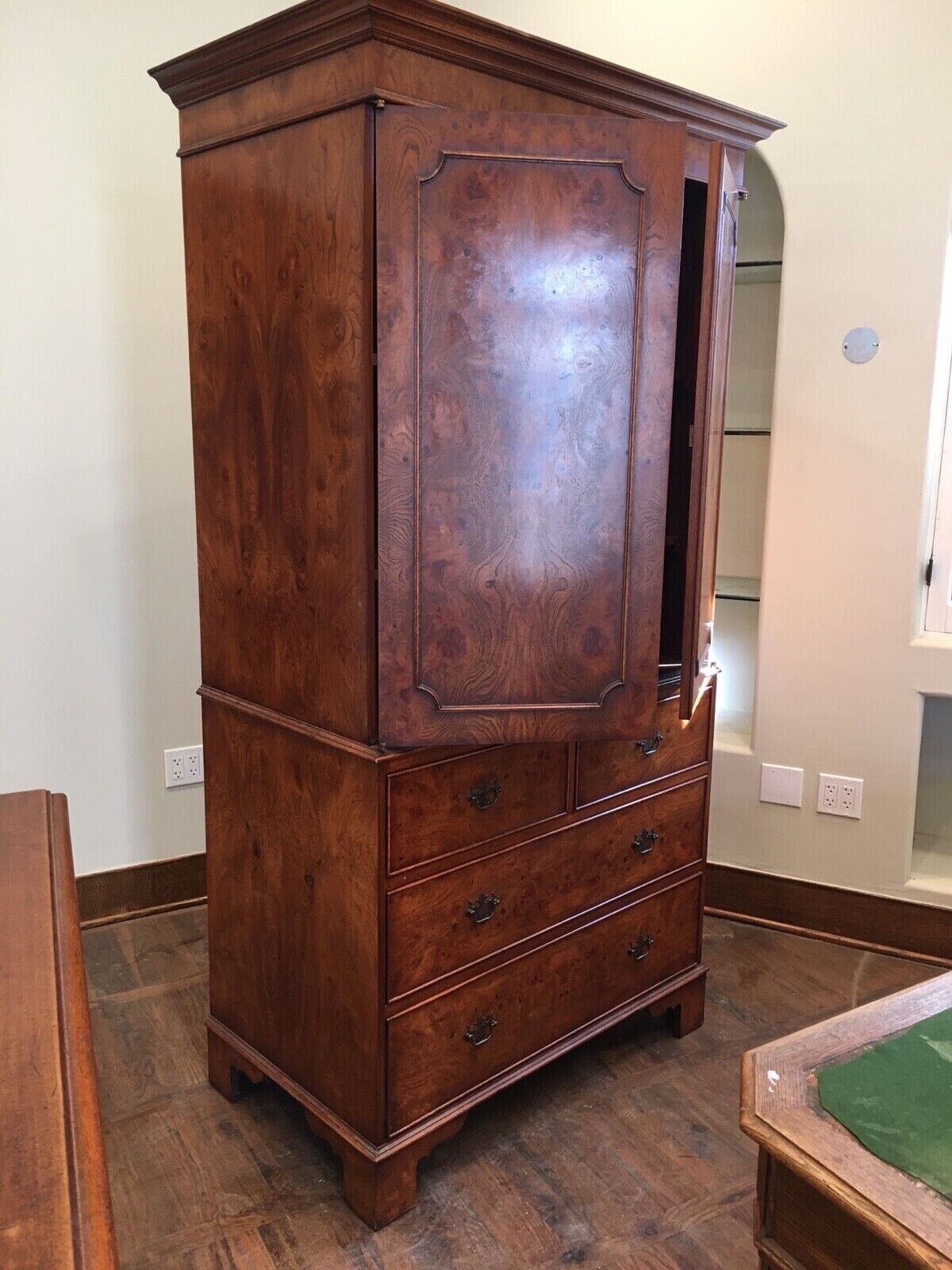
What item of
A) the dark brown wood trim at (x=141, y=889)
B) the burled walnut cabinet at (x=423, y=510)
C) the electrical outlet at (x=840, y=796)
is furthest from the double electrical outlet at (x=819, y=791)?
the dark brown wood trim at (x=141, y=889)

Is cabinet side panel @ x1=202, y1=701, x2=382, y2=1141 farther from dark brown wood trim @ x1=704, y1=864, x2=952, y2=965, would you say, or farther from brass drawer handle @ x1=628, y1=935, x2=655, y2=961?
dark brown wood trim @ x1=704, y1=864, x2=952, y2=965

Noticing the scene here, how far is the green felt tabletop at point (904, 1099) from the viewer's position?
99cm

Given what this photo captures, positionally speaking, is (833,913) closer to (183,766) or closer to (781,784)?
(781,784)

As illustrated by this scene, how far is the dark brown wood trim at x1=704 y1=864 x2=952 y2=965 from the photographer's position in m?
2.66

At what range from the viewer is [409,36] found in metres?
1.48

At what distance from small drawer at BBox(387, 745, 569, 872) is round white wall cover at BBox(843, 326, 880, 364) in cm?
136

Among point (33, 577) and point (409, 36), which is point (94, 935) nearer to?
point (33, 577)

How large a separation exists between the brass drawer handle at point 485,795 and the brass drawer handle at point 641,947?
0.60 meters

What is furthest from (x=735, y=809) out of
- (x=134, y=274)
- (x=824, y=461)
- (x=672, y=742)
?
(x=134, y=274)

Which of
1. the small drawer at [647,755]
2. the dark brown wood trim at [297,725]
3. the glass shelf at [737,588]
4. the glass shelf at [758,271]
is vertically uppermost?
the glass shelf at [758,271]

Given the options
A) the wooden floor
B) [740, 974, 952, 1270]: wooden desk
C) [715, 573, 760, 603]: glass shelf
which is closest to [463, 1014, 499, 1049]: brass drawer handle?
the wooden floor

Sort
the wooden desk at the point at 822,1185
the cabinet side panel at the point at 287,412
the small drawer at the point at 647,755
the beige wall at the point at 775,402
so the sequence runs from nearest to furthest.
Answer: the wooden desk at the point at 822,1185, the cabinet side panel at the point at 287,412, the small drawer at the point at 647,755, the beige wall at the point at 775,402

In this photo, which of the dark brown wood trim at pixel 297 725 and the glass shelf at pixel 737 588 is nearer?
the dark brown wood trim at pixel 297 725

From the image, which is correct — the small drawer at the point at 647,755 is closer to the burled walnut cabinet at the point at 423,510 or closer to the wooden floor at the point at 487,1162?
the burled walnut cabinet at the point at 423,510
